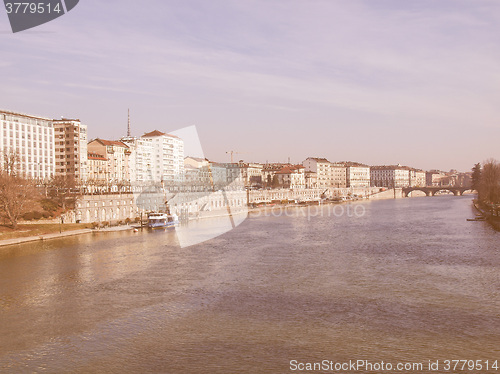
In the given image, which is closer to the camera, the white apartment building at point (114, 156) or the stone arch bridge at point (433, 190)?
the white apartment building at point (114, 156)

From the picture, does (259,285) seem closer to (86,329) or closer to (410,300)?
(410,300)

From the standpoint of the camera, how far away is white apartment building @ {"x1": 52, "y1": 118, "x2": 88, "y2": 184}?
301 ft

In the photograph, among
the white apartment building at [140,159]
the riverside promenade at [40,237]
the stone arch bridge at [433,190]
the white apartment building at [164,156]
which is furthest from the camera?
the stone arch bridge at [433,190]

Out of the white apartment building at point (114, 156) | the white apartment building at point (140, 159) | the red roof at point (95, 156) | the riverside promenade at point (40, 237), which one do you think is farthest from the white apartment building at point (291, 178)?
the riverside promenade at point (40, 237)

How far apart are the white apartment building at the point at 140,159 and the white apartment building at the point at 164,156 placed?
123 centimetres

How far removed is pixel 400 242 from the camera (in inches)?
1745

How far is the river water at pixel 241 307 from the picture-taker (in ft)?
54.9

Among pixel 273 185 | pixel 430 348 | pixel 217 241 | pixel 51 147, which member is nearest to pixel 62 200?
pixel 217 241

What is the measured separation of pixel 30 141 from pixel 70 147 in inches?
293

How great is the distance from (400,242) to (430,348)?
92.5ft

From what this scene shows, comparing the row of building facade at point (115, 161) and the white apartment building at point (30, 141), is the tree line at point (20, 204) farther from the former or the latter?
the white apartment building at point (30, 141)

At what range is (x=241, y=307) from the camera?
22.2m

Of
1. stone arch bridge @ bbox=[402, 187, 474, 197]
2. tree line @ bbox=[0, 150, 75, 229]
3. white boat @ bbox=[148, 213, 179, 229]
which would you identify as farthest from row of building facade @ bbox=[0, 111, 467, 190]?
stone arch bridge @ bbox=[402, 187, 474, 197]

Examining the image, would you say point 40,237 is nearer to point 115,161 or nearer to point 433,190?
point 115,161
